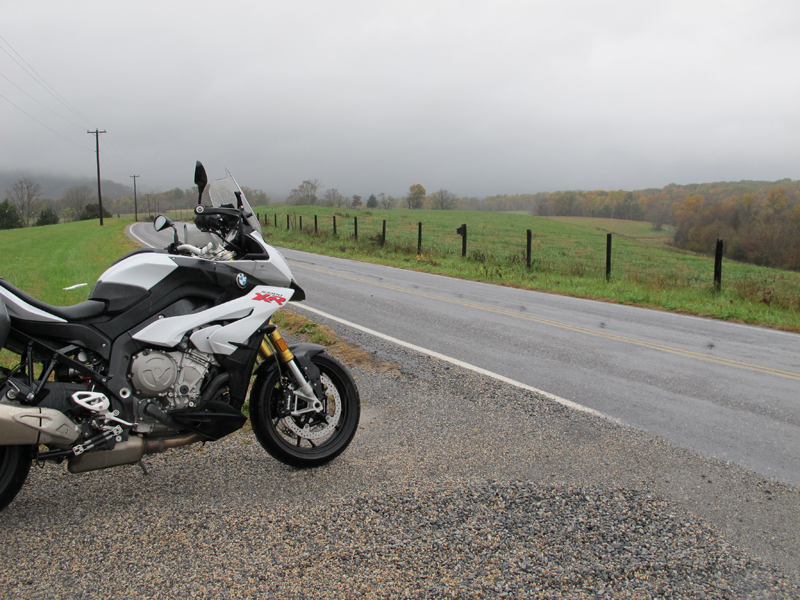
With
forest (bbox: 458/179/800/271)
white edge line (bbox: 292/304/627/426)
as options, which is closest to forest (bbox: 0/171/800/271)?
forest (bbox: 458/179/800/271)

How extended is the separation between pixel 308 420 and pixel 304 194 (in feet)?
306

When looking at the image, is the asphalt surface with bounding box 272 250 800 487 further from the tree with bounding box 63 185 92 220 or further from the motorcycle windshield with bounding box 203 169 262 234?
the tree with bounding box 63 185 92 220

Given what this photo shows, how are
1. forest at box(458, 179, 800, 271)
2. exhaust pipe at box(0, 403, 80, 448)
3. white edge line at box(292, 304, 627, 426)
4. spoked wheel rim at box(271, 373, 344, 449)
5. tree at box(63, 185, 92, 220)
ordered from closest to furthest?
exhaust pipe at box(0, 403, 80, 448)
spoked wheel rim at box(271, 373, 344, 449)
white edge line at box(292, 304, 627, 426)
forest at box(458, 179, 800, 271)
tree at box(63, 185, 92, 220)

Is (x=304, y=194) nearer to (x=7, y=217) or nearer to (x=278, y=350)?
(x=7, y=217)

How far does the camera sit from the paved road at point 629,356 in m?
4.59

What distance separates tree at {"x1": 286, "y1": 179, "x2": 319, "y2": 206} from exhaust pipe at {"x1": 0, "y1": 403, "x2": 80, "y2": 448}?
292 ft

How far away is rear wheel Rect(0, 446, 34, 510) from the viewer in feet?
9.48

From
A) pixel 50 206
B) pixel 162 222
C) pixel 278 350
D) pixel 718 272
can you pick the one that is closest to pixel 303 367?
pixel 278 350

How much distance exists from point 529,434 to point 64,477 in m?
3.30

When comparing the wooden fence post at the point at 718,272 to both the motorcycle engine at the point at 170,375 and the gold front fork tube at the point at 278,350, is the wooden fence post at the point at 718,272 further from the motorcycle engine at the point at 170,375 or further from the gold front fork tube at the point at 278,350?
the motorcycle engine at the point at 170,375

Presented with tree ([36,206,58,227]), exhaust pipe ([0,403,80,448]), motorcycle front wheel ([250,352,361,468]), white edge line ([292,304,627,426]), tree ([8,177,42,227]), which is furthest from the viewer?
tree ([8,177,42,227])

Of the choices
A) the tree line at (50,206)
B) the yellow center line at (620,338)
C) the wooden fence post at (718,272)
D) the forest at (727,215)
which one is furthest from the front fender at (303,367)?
the tree line at (50,206)

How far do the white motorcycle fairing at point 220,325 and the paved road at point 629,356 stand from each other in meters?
3.23

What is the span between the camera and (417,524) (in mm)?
2977
